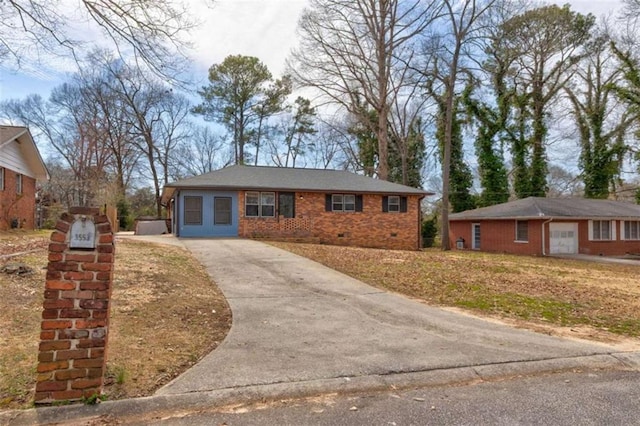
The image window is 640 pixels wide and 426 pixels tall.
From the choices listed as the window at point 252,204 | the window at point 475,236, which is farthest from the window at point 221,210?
the window at point 475,236

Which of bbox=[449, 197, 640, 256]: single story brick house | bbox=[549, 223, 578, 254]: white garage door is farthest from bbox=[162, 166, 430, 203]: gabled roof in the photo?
bbox=[549, 223, 578, 254]: white garage door

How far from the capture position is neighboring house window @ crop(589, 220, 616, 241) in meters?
23.2

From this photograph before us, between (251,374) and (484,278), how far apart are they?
7731 mm

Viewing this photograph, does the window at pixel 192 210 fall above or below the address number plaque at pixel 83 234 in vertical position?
above

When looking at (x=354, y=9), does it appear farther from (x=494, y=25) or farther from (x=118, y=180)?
(x=118, y=180)

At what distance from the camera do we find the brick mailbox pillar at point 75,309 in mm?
2938

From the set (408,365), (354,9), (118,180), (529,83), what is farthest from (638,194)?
(118,180)

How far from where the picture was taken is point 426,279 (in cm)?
922

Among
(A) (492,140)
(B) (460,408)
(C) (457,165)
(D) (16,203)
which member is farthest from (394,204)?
(B) (460,408)

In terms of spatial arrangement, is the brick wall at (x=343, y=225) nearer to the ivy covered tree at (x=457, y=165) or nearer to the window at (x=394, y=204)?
the window at (x=394, y=204)

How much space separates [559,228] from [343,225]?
12.3m

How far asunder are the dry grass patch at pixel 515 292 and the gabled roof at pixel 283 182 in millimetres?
6861

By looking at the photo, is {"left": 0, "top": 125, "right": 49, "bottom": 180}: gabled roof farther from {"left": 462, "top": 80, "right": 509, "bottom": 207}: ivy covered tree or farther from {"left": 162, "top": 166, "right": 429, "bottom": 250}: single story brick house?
{"left": 462, "top": 80, "right": 509, "bottom": 207}: ivy covered tree

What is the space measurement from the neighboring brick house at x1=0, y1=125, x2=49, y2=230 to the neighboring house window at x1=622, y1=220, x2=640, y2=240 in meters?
31.1
